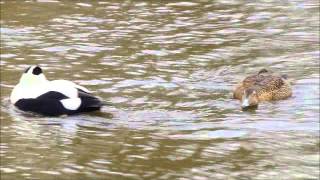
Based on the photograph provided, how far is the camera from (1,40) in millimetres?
13594

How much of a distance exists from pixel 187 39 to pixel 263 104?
125 inches

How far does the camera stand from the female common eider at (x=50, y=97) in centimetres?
992

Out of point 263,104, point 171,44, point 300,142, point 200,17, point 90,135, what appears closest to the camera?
point 300,142

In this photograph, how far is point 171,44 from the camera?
13.2 meters

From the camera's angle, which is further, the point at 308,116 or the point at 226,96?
the point at 226,96

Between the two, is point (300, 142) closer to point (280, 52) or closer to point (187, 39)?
point (280, 52)

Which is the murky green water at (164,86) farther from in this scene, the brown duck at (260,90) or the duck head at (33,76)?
the duck head at (33,76)

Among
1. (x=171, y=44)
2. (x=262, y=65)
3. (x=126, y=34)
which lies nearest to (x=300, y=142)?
(x=262, y=65)

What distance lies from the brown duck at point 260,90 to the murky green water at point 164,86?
132 mm

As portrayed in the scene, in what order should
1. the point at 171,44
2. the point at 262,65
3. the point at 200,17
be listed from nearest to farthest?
the point at 262,65 < the point at 171,44 < the point at 200,17

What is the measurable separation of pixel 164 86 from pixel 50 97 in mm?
1605

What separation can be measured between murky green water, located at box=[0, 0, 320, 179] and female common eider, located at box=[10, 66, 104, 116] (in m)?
0.13

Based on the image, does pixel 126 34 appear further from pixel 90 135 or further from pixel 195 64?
pixel 90 135

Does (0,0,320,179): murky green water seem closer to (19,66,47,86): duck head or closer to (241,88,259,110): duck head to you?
(241,88,259,110): duck head
